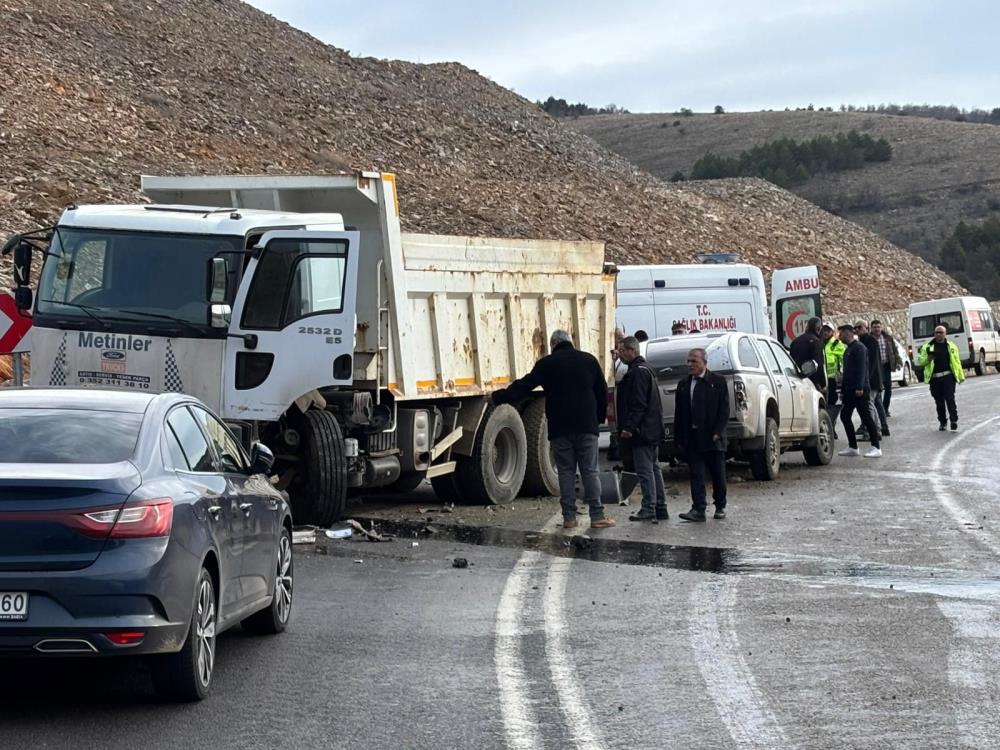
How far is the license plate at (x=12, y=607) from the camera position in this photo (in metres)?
6.98

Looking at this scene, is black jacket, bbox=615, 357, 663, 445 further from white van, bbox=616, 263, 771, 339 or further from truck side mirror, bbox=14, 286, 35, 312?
white van, bbox=616, 263, 771, 339

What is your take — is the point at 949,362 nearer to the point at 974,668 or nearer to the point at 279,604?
the point at 974,668

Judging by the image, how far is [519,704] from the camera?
7500 millimetres

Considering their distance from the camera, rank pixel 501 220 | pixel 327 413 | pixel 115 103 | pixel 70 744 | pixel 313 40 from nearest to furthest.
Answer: pixel 70 744
pixel 327 413
pixel 115 103
pixel 501 220
pixel 313 40

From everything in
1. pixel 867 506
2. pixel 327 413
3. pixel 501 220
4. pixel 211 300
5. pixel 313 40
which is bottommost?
pixel 867 506

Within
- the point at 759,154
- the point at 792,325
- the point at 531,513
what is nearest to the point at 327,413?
the point at 531,513

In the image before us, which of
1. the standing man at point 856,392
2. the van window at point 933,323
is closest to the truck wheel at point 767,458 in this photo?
the standing man at point 856,392

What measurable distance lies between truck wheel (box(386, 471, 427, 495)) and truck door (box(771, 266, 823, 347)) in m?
20.1

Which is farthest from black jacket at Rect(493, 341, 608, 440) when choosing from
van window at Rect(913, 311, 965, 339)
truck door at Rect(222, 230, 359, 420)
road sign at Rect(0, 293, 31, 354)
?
van window at Rect(913, 311, 965, 339)

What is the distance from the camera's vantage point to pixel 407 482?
17109mm

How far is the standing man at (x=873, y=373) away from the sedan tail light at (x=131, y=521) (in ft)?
58.2

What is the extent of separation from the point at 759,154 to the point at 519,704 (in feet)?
393

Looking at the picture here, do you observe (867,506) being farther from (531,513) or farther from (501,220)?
(501,220)

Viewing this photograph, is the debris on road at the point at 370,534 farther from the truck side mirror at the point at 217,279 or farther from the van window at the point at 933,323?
the van window at the point at 933,323
